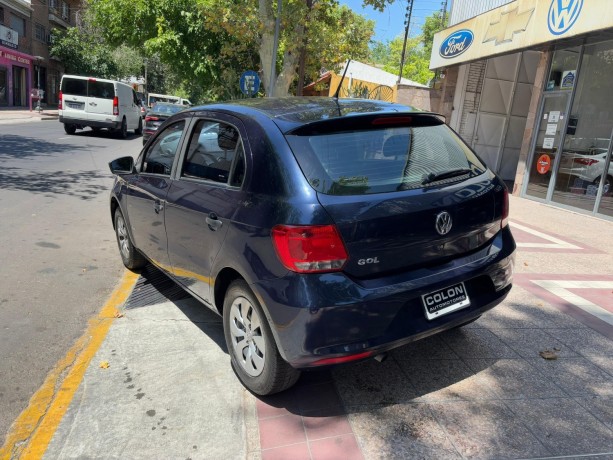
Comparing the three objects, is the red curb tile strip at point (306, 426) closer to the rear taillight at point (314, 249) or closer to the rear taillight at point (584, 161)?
the rear taillight at point (314, 249)

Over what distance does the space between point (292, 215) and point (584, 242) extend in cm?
655

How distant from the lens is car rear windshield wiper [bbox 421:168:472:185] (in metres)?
2.99

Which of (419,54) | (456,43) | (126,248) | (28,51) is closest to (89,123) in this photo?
(456,43)

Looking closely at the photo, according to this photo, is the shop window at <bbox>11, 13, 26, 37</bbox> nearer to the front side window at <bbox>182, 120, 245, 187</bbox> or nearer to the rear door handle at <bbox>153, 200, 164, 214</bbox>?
the rear door handle at <bbox>153, 200, 164, 214</bbox>

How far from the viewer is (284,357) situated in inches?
107

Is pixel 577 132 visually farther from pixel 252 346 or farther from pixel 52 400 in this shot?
pixel 52 400

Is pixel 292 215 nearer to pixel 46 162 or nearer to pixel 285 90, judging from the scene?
pixel 46 162

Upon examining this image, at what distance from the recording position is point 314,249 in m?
2.57

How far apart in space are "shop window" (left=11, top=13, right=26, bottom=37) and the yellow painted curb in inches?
1553

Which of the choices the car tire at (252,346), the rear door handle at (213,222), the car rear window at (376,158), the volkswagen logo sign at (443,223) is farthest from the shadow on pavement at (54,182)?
the volkswagen logo sign at (443,223)

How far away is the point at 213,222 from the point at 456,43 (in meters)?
13.0

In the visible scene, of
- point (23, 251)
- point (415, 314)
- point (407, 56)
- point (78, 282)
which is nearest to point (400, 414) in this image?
point (415, 314)

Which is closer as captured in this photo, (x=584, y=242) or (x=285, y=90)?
(x=584, y=242)

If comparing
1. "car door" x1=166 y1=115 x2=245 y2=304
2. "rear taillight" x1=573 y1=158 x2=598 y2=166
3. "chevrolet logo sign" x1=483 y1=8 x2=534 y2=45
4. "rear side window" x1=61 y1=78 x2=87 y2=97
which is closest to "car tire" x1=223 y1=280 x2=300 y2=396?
"car door" x1=166 y1=115 x2=245 y2=304
